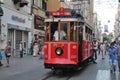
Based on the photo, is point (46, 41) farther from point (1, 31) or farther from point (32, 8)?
point (32, 8)

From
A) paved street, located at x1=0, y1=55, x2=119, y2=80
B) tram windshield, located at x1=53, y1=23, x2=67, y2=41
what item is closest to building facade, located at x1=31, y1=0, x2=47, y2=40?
paved street, located at x1=0, y1=55, x2=119, y2=80

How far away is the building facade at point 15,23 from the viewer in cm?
2962

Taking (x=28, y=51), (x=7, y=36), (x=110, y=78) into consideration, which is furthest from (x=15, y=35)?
(x=110, y=78)

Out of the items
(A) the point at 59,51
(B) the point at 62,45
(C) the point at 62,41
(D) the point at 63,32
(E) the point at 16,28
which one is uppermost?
(E) the point at 16,28

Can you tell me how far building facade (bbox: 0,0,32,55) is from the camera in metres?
29.6

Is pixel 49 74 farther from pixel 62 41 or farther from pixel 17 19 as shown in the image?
pixel 17 19

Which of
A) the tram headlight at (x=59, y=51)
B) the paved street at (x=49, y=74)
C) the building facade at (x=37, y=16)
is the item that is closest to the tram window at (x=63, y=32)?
the tram headlight at (x=59, y=51)

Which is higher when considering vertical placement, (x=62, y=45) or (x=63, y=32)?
(x=63, y=32)

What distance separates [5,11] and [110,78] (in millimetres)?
16587

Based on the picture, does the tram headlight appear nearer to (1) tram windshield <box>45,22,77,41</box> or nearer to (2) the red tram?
(2) the red tram

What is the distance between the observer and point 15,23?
32.8 meters

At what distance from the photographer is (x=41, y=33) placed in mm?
45219

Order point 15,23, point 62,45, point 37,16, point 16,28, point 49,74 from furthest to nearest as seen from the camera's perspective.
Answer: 1. point 37,16
2. point 15,23
3. point 16,28
4. point 49,74
5. point 62,45

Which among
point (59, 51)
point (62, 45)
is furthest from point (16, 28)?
point (62, 45)
